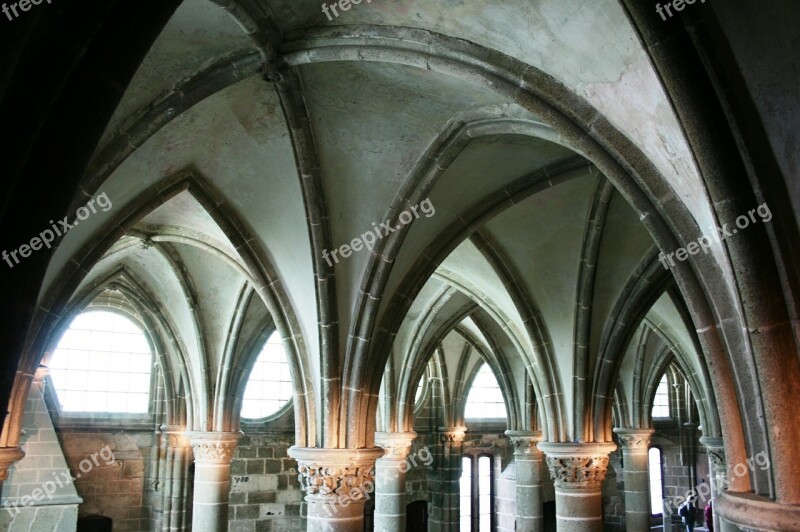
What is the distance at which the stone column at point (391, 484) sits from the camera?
11.9 meters

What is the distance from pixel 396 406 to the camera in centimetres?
1280

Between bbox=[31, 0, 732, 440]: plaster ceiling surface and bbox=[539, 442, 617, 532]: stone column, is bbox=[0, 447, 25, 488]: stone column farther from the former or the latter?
bbox=[539, 442, 617, 532]: stone column

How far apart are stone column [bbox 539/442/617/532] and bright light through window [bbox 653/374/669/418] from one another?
44.2 feet

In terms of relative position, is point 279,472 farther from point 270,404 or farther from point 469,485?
point 469,485

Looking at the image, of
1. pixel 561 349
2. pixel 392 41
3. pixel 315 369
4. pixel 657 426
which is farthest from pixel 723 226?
pixel 657 426

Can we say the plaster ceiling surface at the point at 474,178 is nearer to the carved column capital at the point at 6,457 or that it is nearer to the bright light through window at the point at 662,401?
the carved column capital at the point at 6,457

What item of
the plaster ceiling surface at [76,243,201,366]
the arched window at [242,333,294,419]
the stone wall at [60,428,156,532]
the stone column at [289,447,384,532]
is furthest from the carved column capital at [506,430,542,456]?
the stone column at [289,447,384,532]

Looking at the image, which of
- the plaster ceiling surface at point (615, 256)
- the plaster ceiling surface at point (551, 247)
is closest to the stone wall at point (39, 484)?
the plaster ceiling surface at point (551, 247)

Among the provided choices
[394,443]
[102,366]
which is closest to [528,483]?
[394,443]

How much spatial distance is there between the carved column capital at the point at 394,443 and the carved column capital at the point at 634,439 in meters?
4.54

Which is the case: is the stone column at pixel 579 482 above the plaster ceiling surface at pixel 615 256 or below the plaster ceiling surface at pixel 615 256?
below

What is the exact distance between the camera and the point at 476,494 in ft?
58.4

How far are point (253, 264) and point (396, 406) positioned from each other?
5.61 meters

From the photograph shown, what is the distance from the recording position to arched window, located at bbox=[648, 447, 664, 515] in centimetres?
2094
